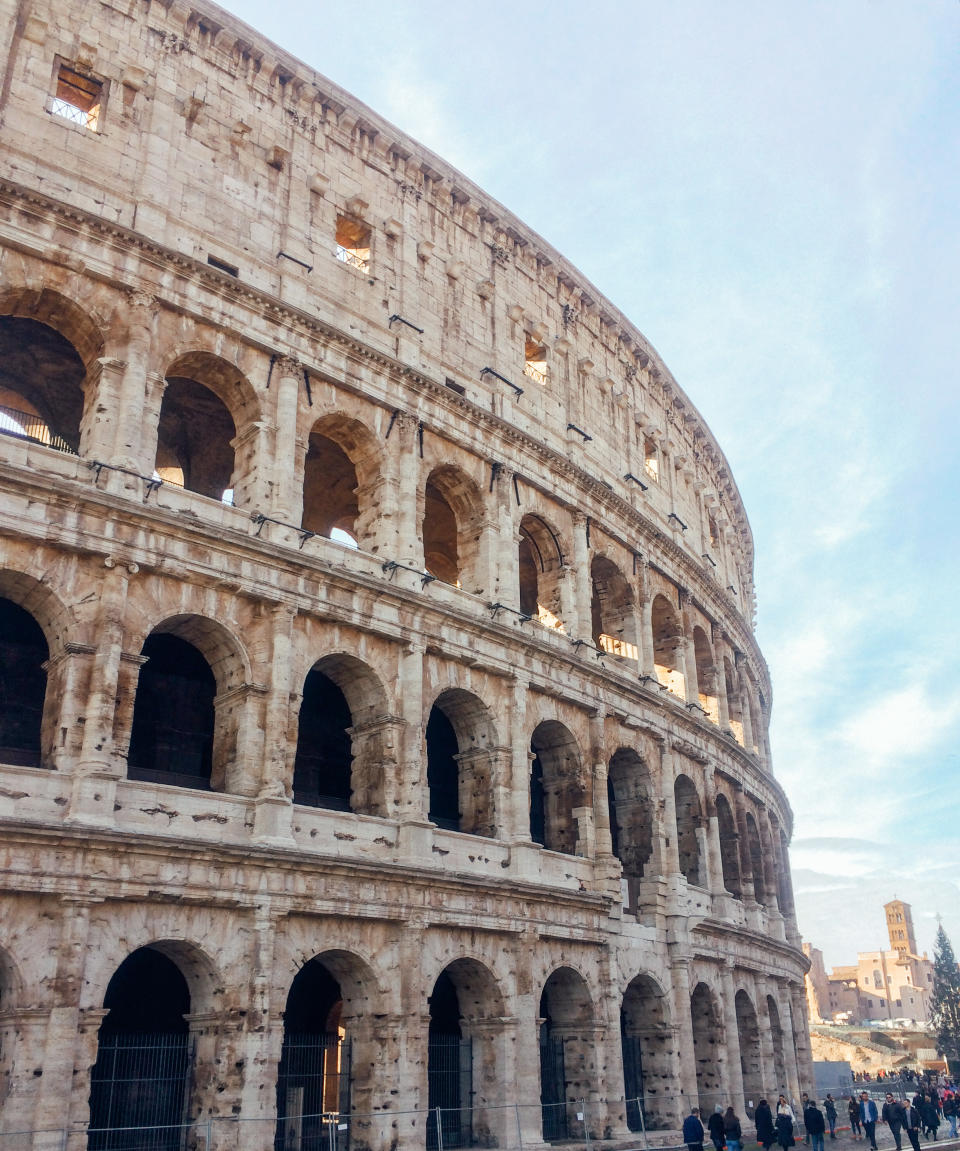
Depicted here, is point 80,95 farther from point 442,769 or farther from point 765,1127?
point 765,1127

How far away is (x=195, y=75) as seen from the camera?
19609mm

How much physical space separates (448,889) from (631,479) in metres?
12.4

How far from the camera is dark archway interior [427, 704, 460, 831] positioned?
74.3ft

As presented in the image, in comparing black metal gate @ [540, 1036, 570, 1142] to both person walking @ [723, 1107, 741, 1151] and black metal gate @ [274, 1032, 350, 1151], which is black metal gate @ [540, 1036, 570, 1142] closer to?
person walking @ [723, 1107, 741, 1151]

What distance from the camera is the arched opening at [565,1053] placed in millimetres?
A: 19672

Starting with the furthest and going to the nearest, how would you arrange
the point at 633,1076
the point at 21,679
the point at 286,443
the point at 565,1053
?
1. the point at 633,1076
2. the point at 565,1053
3. the point at 286,443
4. the point at 21,679

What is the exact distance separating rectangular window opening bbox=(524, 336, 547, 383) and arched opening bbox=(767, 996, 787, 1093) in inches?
647

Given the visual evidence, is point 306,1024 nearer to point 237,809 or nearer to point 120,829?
point 237,809

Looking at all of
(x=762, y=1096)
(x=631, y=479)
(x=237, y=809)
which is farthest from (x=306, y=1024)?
(x=631, y=479)

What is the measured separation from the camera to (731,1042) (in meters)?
24.4

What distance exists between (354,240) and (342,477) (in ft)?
16.1

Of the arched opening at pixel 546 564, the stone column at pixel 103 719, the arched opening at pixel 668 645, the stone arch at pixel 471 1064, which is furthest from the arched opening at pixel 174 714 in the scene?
the arched opening at pixel 668 645

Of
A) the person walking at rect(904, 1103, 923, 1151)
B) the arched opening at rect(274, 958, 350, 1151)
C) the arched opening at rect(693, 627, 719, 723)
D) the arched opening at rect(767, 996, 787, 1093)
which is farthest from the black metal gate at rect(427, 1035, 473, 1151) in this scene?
the arched opening at rect(693, 627, 719, 723)

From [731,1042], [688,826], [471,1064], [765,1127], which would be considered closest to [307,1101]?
[471,1064]
